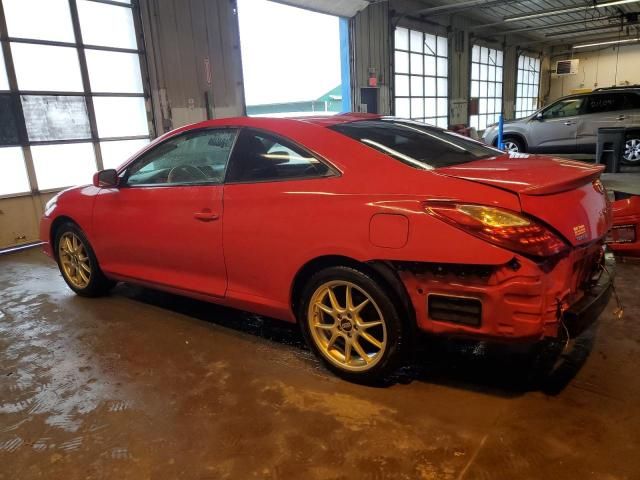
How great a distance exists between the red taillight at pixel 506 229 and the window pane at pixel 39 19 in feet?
20.8

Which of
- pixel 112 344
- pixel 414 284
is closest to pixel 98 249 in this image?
pixel 112 344

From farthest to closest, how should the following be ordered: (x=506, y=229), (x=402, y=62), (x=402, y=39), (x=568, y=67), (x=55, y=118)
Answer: (x=568, y=67)
(x=402, y=62)
(x=402, y=39)
(x=55, y=118)
(x=506, y=229)

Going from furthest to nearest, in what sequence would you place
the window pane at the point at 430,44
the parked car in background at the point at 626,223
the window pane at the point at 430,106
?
the window pane at the point at 430,106 < the window pane at the point at 430,44 < the parked car in background at the point at 626,223

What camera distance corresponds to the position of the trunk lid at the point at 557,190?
1.90 metres

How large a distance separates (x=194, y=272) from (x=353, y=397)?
1292 mm

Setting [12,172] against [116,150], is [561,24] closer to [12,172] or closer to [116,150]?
[116,150]

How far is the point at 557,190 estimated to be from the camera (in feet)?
6.48

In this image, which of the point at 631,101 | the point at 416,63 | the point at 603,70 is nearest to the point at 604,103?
the point at 631,101

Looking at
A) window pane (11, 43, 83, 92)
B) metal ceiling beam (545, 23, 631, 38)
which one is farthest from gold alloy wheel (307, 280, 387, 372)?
metal ceiling beam (545, 23, 631, 38)

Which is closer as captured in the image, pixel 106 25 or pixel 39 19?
pixel 39 19

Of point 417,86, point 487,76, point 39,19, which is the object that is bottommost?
point 417,86

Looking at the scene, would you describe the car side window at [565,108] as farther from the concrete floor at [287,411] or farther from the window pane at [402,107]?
the concrete floor at [287,411]

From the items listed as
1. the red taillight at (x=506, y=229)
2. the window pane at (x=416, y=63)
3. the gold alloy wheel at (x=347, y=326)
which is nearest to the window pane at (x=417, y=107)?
the window pane at (x=416, y=63)

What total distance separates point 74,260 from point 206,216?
5.88 feet
